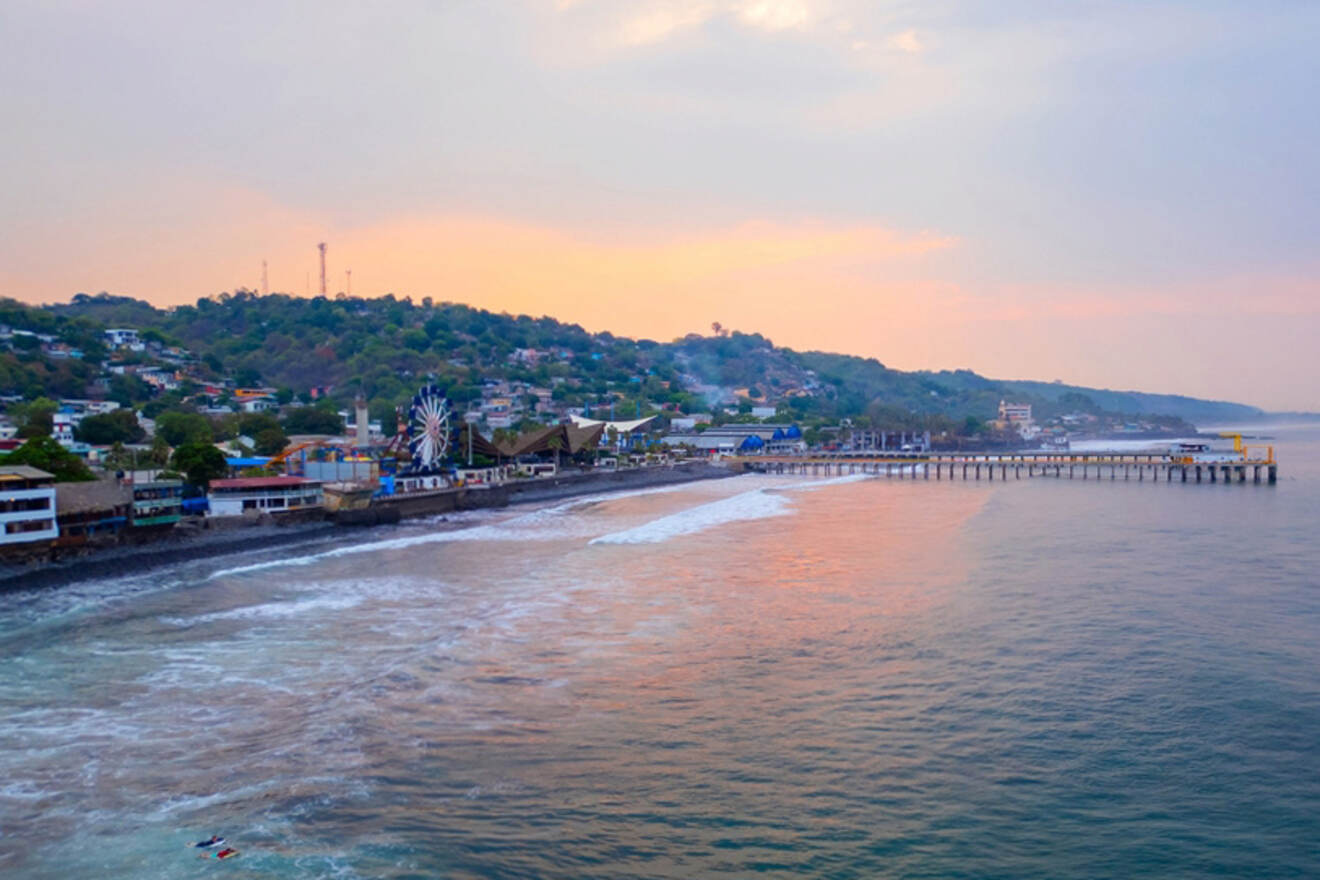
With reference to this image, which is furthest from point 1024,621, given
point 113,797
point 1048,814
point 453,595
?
point 113,797

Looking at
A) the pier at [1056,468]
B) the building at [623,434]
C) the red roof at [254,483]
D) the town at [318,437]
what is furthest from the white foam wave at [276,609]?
the pier at [1056,468]

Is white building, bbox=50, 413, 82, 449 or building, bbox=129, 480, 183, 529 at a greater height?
white building, bbox=50, 413, 82, 449

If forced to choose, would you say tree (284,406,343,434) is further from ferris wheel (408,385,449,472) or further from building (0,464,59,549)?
building (0,464,59,549)

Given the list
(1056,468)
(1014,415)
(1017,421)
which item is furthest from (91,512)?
(1014,415)

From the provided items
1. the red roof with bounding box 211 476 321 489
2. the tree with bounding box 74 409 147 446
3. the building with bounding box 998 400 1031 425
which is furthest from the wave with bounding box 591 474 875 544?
the building with bounding box 998 400 1031 425

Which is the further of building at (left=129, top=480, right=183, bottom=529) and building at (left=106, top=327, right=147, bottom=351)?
building at (left=106, top=327, right=147, bottom=351)

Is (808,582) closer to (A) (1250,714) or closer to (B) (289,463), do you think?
(A) (1250,714)
